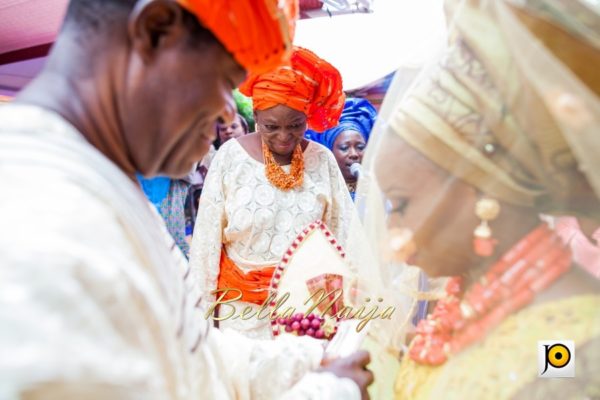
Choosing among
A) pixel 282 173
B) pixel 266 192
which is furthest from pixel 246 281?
pixel 282 173

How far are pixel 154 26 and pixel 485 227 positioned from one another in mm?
750

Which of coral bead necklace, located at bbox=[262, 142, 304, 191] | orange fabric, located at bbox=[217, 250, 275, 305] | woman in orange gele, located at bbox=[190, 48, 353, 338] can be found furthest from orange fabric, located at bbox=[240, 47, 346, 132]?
orange fabric, located at bbox=[217, 250, 275, 305]

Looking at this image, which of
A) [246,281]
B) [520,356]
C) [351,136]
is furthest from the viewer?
[351,136]

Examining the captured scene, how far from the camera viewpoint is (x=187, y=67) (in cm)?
85

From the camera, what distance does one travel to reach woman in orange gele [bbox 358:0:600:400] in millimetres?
1068

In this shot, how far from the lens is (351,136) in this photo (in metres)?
4.01

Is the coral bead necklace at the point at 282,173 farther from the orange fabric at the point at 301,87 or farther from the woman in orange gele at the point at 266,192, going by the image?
the orange fabric at the point at 301,87

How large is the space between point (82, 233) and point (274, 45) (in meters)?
0.48

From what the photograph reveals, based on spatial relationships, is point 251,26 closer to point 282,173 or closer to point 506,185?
point 506,185

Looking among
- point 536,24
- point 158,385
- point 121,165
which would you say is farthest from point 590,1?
point 158,385

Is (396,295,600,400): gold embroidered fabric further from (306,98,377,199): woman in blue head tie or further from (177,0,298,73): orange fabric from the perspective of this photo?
(306,98,377,199): woman in blue head tie

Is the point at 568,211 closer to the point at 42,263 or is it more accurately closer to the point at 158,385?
the point at 158,385

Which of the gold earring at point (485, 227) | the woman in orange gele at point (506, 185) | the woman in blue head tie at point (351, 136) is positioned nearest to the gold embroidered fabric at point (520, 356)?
the woman in orange gele at point (506, 185)

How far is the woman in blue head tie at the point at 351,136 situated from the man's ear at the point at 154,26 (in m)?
3.03
